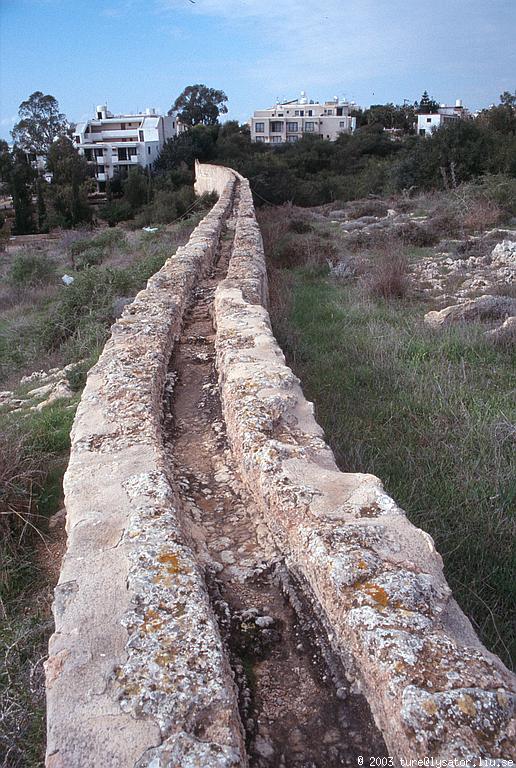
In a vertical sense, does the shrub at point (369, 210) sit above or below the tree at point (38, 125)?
below

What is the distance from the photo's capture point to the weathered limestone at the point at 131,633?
130cm

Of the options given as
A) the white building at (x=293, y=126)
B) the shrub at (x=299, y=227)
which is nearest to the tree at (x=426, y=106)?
the white building at (x=293, y=126)

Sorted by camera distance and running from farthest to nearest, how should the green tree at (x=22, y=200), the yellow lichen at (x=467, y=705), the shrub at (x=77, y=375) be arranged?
1. the green tree at (x=22, y=200)
2. the shrub at (x=77, y=375)
3. the yellow lichen at (x=467, y=705)

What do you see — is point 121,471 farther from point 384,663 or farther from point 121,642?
point 384,663

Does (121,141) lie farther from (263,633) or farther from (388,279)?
(263,633)

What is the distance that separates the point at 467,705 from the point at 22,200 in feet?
109

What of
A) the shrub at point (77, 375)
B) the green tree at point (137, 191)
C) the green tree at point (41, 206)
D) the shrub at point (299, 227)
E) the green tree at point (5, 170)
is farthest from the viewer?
the green tree at point (5, 170)

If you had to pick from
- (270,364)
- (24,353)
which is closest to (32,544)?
(270,364)

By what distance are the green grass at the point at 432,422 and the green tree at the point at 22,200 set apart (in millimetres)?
27076

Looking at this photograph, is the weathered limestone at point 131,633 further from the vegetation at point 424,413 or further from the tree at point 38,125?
the tree at point 38,125

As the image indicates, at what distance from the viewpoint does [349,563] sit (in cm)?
175

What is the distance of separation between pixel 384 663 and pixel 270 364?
6.63 feet

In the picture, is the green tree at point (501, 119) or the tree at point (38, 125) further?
the tree at point (38, 125)

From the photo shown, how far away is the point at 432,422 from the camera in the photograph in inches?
151
